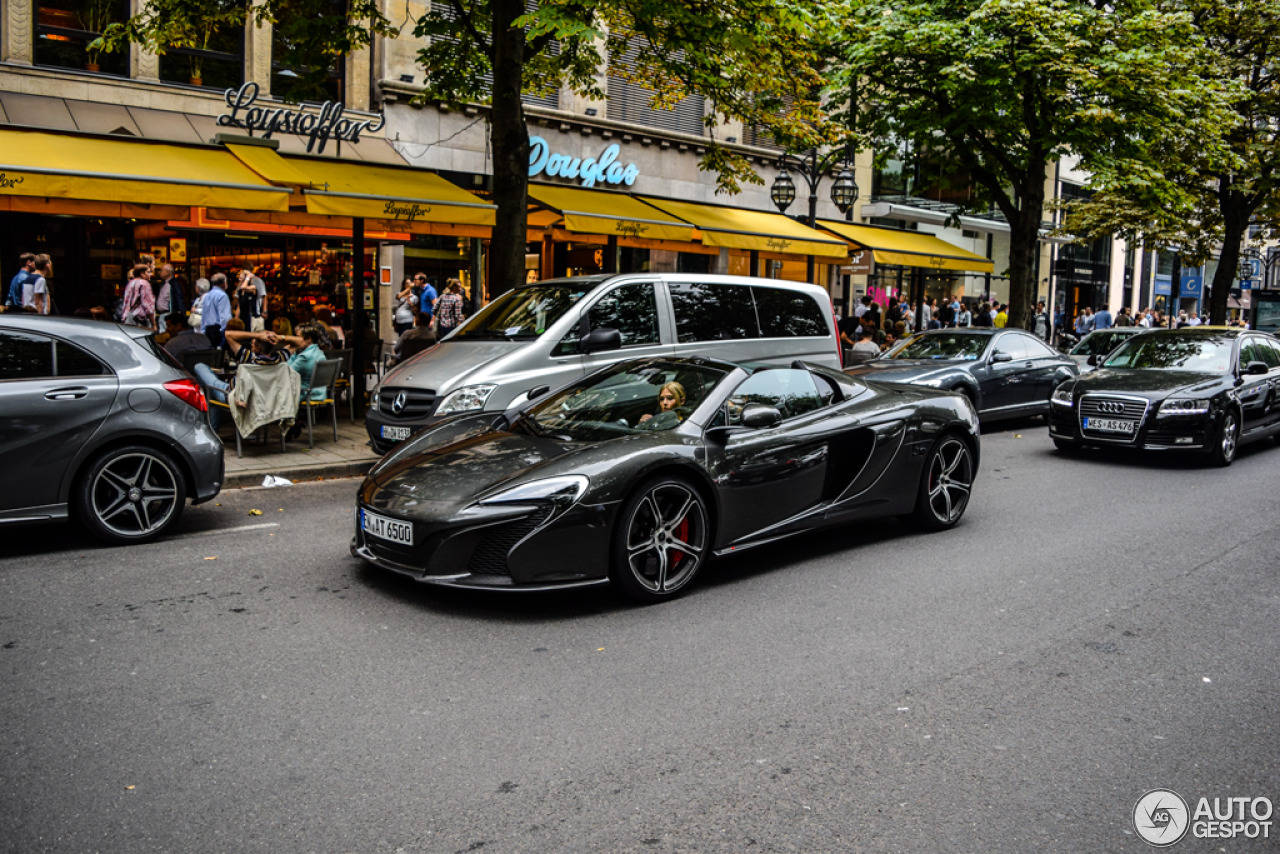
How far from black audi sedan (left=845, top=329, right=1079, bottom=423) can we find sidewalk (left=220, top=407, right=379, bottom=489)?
620cm

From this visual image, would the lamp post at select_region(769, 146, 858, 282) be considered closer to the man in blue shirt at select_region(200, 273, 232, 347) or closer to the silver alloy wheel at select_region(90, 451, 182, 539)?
the man in blue shirt at select_region(200, 273, 232, 347)

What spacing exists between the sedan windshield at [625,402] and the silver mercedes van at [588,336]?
200 cm

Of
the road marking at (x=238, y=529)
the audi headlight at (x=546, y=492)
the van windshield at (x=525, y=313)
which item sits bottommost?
the road marking at (x=238, y=529)

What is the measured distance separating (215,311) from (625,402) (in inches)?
401

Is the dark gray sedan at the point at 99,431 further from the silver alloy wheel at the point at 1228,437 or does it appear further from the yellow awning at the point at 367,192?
the silver alloy wheel at the point at 1228,437

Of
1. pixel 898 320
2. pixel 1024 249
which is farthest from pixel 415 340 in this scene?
pixel 1024 249

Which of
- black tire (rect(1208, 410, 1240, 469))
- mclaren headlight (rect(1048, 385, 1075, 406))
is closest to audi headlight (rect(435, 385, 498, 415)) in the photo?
mclaren headlight (rect(1048, 385, 1075, 406))

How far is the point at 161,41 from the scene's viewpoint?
13180 mm

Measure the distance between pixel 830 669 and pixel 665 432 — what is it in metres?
1.71

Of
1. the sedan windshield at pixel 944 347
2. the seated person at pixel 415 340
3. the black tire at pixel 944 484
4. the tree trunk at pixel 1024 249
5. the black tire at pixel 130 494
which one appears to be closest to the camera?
the black tire at pixel 130 494

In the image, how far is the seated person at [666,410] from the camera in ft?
18.6

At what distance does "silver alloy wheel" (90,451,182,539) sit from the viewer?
6418 mm

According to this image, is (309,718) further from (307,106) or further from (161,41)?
(307,106)

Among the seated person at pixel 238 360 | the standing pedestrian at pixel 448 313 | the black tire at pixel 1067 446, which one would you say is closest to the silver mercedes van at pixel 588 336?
the seated person at pixel 238 360
